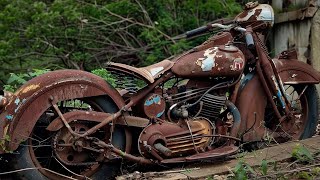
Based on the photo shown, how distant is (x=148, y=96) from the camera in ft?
14.1

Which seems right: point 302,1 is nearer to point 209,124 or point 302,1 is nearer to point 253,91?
point 253,91

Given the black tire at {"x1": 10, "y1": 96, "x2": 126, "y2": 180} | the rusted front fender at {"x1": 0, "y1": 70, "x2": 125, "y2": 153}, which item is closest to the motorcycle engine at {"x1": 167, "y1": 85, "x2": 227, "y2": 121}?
the black tire at {"x1": 10, "y1": 96, "x2": 126, "y2": 180}

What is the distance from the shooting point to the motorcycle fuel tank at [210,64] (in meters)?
4.47

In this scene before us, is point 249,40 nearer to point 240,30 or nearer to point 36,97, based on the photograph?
point 240,30

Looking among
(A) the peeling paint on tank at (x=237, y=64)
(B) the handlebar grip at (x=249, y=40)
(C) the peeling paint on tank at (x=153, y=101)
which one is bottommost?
(C) the peeling paint on tank at (x=153, y=101)

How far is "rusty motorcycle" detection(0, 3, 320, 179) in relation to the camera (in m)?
3.86

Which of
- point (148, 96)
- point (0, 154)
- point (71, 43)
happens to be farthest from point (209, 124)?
point (71, 43)

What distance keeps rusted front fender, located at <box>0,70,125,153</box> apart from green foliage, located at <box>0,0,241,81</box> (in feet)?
22.5

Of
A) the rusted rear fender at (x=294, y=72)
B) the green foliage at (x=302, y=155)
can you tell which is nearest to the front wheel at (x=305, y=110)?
the rusted rear fender at (x=294, y=72)

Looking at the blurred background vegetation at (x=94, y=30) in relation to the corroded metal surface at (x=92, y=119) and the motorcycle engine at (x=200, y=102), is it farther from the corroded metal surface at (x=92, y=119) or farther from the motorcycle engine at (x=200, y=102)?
the corroded metal surface at (x=92, y=119)

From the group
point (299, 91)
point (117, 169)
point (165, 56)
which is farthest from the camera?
point (165, 56)

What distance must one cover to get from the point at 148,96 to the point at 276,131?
5.35 feet

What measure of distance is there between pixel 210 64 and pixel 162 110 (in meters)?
0.60

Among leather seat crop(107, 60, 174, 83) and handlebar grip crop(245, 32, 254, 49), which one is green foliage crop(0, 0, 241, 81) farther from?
leather seat crop(107, 60, 174, 83)
